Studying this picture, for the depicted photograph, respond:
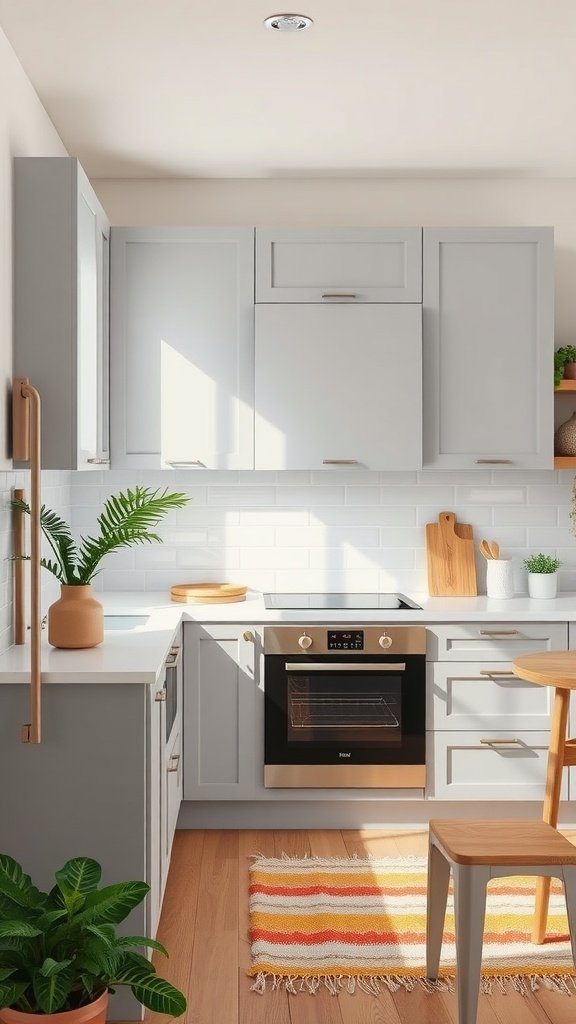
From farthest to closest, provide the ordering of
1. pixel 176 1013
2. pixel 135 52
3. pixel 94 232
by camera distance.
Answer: pixel 94 232 < pixel 135 52 < pixel 176 1013

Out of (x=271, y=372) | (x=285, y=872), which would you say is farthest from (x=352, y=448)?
(x=285, y=872)

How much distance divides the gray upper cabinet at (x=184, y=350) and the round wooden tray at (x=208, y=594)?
0.51 m

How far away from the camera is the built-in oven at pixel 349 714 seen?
3.82 m

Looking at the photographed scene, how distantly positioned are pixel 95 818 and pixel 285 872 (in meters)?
1.12

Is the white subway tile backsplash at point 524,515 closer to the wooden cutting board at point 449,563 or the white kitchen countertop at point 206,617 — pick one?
the wooden cutting board at point 449,563

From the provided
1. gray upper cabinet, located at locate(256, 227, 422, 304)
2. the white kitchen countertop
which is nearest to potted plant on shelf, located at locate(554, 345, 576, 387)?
gray upper cabinet, located at locate(256, 227, 422, 304)

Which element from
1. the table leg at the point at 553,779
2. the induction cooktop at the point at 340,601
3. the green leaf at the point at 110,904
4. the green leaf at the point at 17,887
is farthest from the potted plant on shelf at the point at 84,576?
the table leg at the point at 553,779

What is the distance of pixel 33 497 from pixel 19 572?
63 cm

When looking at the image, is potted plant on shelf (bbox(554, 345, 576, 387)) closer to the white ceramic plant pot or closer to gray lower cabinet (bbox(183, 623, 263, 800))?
the white ceramic plant pot

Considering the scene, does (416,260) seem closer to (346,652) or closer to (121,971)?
(346,652)

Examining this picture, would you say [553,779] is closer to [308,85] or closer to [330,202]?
[308,85]

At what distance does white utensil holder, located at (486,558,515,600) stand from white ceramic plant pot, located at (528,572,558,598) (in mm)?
95

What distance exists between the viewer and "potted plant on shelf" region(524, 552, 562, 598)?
414cm

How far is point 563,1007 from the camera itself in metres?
2.64
